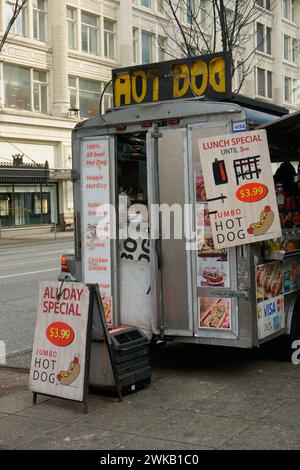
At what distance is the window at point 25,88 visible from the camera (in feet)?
109

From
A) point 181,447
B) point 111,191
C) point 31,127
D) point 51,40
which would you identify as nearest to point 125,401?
point 181,447

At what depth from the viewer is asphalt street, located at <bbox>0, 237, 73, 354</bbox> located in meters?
8.69

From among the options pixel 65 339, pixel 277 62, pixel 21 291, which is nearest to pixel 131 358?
pixel 65 339

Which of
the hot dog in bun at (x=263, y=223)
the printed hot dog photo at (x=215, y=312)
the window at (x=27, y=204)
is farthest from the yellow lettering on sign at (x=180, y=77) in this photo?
the window at (x=27, y=204)

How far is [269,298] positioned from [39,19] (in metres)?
32.4

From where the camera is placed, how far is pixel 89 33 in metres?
38.1

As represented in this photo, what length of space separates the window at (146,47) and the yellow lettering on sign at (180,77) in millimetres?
35468

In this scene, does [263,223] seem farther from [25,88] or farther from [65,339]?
[25,88]

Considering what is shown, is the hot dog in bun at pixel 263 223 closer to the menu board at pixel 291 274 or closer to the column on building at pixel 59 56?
the menu board at pixel 291 274

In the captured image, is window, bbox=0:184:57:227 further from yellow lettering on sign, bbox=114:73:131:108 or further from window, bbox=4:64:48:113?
yellow lettering on sign, bbox=114:73:131:108

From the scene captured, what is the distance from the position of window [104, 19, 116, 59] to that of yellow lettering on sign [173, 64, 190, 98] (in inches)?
1345

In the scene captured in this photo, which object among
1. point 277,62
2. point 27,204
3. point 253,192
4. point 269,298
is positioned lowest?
point 269,298
